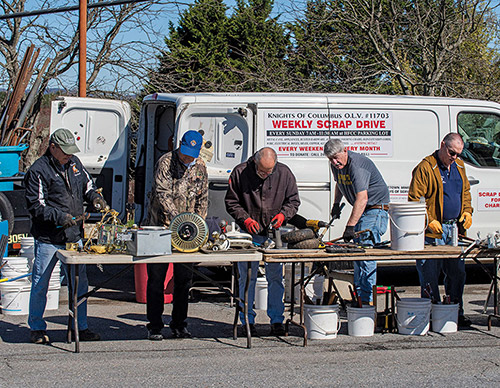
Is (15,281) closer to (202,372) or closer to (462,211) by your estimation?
(202,372)

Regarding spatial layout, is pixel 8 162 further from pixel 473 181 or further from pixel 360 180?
pixel 473 181

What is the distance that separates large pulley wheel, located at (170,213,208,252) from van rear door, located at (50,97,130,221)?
3.85m

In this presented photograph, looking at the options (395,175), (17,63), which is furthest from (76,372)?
(17,63)

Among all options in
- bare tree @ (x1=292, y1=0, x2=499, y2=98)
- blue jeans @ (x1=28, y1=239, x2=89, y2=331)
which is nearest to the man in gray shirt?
blue jeans @ (x1=28, y1=239, x2=89, y2=331)

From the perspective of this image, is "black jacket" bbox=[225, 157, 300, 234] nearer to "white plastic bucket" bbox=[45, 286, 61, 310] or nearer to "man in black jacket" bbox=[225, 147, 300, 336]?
"man in black jacket" bbox=[225, 147, 300, 336]

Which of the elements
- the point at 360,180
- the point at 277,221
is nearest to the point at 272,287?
the point at 277,221

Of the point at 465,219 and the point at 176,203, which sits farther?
the point at 465,219

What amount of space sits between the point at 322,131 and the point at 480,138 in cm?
212

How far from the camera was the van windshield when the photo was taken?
9.27 metres

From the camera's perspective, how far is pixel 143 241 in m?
5.88

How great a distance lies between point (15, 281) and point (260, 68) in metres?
10.3

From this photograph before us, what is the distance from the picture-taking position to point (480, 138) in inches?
368

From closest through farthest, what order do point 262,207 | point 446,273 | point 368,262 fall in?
point 262,207, point 368,262, point 446,273

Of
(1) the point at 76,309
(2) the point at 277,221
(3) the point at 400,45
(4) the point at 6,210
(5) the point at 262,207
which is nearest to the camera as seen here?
(1) the point at 76,309
